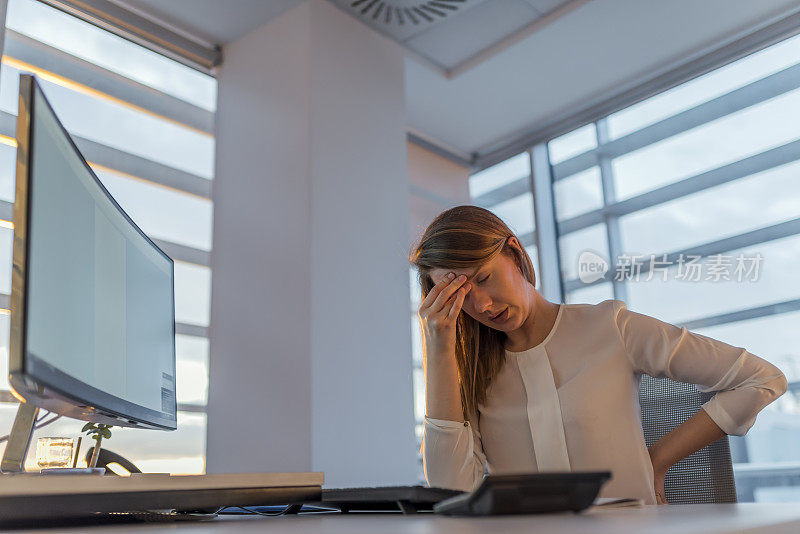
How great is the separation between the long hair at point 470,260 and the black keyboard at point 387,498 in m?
0.62

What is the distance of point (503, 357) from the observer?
4.97 feet

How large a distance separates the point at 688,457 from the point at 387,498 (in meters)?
0.83

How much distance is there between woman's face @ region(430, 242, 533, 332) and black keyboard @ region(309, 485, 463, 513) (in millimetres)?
618

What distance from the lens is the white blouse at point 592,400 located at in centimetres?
131

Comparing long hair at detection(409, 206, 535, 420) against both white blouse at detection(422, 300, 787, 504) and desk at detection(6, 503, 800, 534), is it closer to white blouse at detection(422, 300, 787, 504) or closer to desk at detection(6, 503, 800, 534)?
white blouse at detection(422, 300, 787, 504)

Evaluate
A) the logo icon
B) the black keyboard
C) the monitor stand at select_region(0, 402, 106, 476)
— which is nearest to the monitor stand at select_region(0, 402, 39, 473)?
the monitor stand at select_region(0, 402, 106, 476)

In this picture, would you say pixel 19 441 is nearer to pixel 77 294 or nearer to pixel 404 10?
pixel 77 294

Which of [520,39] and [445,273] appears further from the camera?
[520,39]

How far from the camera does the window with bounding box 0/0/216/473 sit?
2627mm

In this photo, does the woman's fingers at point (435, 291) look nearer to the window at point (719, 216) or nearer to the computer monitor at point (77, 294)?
the computer monitor at point (77, 294)

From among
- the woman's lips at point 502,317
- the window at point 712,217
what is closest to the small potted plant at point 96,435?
the woman's lips at point 502,317

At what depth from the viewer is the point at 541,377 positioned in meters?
1.45

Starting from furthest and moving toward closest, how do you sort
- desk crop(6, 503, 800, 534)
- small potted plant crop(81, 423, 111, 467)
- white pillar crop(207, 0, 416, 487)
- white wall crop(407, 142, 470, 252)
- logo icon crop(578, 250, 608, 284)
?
white wall crop(407, 142, 470, 252)
logo icon crop(578, 250, 608, 284)
white pillar crop(207, 0, 416, 487)
small potted plant crop(81, 423, 111, 467)
desk crop(6, 503, 800, 534)

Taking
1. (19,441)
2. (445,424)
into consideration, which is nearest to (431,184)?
(445,424)
